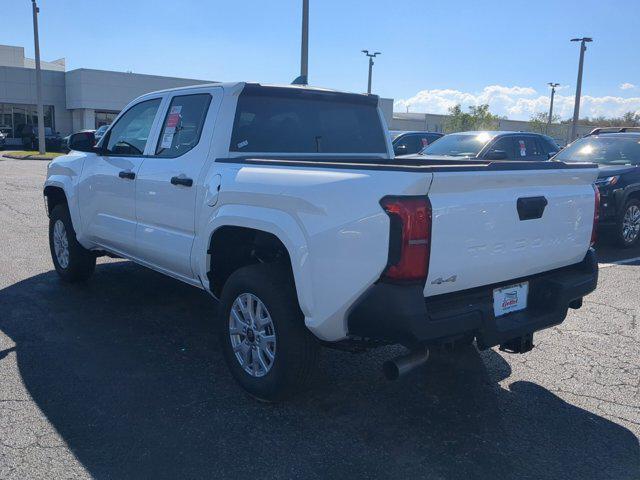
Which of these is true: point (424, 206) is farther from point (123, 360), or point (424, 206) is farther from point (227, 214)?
point (123, 360)

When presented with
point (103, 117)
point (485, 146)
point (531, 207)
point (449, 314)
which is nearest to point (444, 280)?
point (449, 314)

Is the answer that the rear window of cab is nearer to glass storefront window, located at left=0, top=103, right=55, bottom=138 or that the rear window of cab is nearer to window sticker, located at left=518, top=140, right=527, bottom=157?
window sticker, located at left=518, top=140, right=527, bottom=157

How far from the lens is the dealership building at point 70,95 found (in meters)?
45.4

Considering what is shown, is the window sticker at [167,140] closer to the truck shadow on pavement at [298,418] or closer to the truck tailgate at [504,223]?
the truck shadow on pavement at [298,418]

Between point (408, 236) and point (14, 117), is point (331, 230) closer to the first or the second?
point (408, 236)

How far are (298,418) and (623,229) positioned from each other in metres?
7.08

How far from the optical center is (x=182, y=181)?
437cm

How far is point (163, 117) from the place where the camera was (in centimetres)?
500

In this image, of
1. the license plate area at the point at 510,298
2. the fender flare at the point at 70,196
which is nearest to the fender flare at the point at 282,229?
the license plate area at the point at 510,298

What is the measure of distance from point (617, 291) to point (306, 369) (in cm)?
447

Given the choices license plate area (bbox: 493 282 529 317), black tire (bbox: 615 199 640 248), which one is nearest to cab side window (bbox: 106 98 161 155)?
license plate area (bbox: 493 282 529 317)

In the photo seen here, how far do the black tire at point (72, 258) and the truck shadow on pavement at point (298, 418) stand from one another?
1269 millimetres

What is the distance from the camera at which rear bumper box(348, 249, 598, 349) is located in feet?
9.82

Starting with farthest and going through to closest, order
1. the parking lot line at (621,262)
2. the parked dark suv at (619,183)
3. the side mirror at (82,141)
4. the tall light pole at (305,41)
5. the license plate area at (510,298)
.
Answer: the tall light pole at (305,41)
the parked dark suv at (619,183)
the parking lot line at (621,262)
the side mirror at (82,141)
the license plate area at (510,298)
